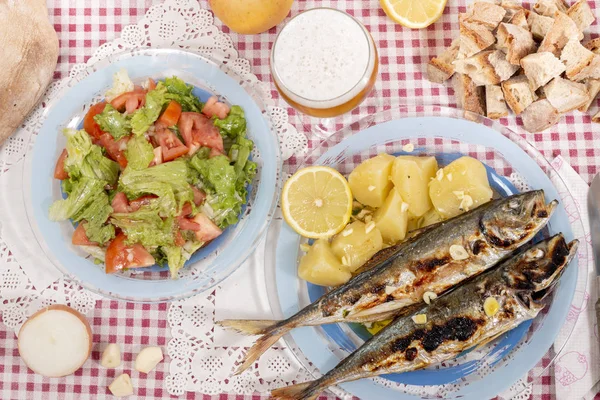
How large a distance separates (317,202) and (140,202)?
2.07ft

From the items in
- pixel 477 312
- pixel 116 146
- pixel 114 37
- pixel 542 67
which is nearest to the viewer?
pixel 477 312

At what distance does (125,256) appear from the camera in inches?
97.3

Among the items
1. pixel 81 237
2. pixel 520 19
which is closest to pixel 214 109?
pixel 81 237

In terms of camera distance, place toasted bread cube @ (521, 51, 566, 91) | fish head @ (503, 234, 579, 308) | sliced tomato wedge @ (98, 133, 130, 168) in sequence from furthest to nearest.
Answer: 1. sliced tomato wedge @ (98, 133, 130, 168)
2. toasted bread cube @ (521, 51, 566, 91)
3. fish head @ (503, 234, 579, 308)

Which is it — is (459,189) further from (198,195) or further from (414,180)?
(198,195)

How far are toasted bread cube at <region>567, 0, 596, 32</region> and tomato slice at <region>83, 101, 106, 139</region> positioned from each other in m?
1.76

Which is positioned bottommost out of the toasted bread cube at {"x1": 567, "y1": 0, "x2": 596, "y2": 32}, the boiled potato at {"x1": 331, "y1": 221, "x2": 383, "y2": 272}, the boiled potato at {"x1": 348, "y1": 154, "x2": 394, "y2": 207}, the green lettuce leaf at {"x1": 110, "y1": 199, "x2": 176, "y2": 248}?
the boiled potato at {"x1": 331, "y1": 221, "x2": 383, "y2": 272}

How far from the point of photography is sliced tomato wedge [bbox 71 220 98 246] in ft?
8.25

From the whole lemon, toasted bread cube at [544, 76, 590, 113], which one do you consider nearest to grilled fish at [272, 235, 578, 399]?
toasted bread cube at [544, 76, 590, 113]

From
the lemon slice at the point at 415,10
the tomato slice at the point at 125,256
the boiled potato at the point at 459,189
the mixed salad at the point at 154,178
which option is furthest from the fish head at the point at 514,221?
the tomato slice at the point at 125,256

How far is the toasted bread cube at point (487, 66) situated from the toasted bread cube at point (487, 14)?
0.34ft

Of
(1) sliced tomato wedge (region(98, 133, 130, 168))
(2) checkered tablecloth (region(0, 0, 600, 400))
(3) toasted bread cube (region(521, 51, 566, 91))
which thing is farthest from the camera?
(2) checkered tablecloth (region(0, 0, 600, 400))

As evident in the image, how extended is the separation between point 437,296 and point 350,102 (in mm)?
735

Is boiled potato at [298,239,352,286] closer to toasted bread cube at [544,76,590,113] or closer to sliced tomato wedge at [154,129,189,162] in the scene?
sliced tomato wedge at [154,129,189,162]
